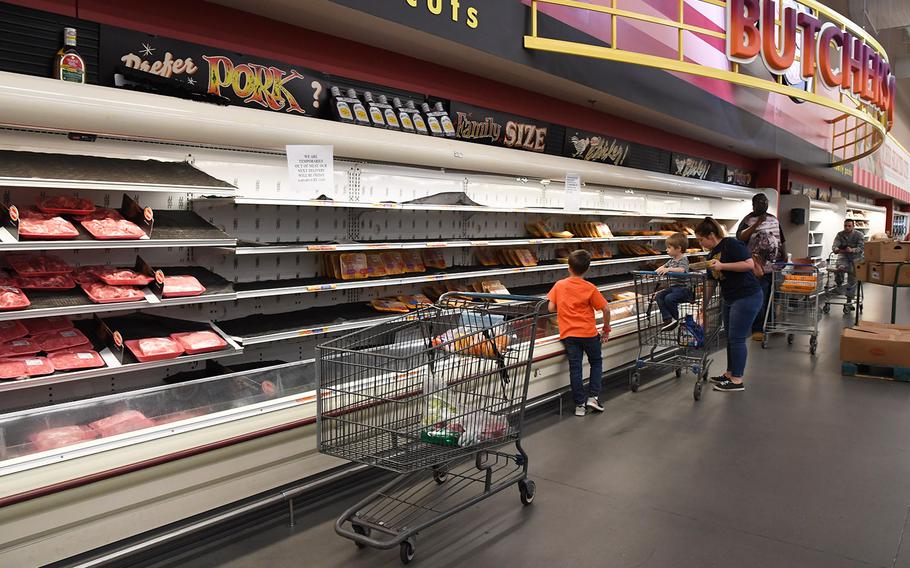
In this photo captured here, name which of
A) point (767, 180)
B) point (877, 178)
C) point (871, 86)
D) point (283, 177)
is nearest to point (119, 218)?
point (283, 177)

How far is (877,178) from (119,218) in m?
26.1

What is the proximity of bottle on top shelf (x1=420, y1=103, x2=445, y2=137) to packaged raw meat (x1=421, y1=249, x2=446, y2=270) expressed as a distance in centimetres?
109

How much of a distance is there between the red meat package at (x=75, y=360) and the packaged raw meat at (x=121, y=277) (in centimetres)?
38

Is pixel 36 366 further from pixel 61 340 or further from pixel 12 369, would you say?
pixel 61 340

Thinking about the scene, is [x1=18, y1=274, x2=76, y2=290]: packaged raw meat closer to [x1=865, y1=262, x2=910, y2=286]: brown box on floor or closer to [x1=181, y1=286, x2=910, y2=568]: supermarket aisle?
[x1=181, y1=286, x2=910, y2=568]: supermarket aisle

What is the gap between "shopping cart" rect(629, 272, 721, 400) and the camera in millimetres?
6012

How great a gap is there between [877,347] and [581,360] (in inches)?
138

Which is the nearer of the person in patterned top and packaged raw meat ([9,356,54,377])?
packaged raw meat ([9,356,54,377])

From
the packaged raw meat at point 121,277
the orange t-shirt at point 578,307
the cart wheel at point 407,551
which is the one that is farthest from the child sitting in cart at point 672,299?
the packaged raw meat at point 121,277

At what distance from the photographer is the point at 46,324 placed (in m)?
3.45

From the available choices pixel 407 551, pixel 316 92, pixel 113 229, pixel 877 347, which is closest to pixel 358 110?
pixel 316 92

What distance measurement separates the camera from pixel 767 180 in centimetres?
1451

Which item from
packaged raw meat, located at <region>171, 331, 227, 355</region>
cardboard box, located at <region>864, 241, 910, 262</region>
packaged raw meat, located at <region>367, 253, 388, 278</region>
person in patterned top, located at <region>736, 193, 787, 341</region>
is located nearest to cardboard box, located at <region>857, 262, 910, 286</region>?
cardboard box, located at <region>864, 241, 910, 262</region>

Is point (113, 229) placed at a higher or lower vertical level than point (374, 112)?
lower
